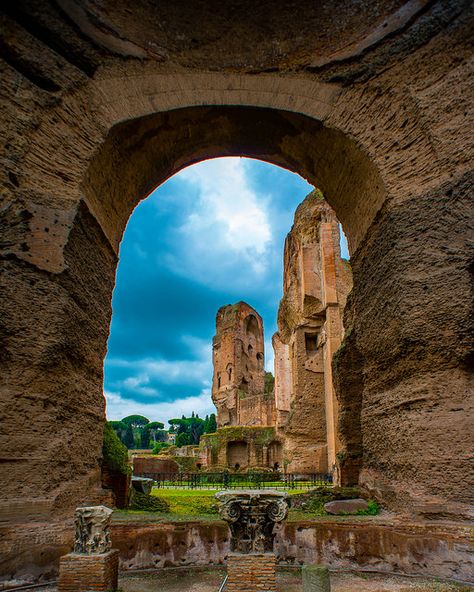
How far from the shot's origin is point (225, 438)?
2275cm

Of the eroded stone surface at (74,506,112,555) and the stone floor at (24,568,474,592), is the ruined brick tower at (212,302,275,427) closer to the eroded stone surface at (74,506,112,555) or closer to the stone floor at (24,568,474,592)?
the stone floor at (24,568,474,592)

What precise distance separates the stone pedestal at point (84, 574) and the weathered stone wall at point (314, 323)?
12.3 m

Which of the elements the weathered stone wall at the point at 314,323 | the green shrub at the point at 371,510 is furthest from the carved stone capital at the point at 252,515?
the weathered stone wall at the point at 314,323

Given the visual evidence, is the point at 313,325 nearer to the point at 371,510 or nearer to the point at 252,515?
the point at 371,510

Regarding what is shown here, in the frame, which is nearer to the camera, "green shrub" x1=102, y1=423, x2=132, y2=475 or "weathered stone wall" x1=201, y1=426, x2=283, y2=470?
"green shrub" x1=102, y1=423, x2=132, y2=475

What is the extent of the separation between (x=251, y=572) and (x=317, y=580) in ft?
2.36

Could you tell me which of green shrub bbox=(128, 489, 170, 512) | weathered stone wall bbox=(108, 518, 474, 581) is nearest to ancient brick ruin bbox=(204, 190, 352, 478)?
green shrub bbox=(128, 489, 170, 512)

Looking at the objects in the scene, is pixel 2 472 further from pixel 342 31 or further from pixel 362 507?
pixel 342 31

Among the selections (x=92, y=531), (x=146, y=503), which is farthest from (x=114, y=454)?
(x=92, y=531)

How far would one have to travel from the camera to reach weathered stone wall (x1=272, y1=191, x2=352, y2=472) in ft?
50.7

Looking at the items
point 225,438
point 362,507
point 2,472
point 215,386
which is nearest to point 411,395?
point 362,507

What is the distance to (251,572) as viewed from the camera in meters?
3.36

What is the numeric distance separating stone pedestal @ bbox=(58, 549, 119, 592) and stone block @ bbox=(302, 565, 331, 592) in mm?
1608

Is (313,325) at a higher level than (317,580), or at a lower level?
higher
